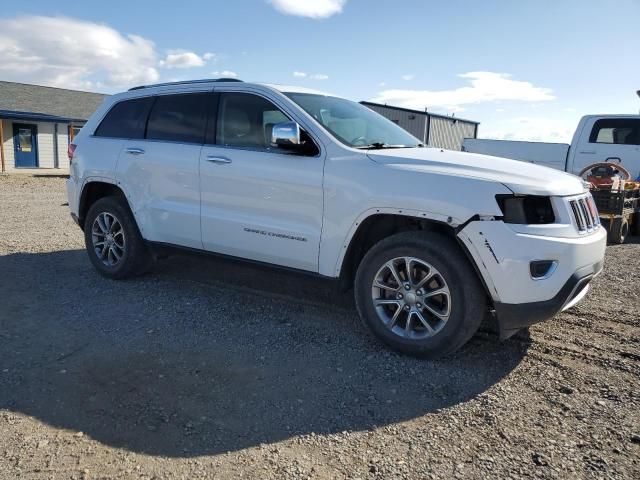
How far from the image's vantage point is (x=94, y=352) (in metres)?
3.86

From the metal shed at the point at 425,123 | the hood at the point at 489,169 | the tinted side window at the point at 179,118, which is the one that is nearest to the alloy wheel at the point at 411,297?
the hood at the point at 489,169

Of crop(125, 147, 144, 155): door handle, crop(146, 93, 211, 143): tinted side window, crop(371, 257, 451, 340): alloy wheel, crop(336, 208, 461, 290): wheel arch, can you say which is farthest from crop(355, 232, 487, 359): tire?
crop(125, 147, 144, 155): door handle

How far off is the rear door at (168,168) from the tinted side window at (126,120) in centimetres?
6

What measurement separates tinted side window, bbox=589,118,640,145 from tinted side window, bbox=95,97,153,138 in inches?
339

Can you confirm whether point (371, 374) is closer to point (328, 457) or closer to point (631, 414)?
point (328, 457)

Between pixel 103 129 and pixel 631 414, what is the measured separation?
545 centimetres

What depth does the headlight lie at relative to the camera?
134 inches

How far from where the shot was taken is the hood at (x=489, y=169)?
3.45 m

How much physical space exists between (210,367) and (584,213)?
9.44 feet

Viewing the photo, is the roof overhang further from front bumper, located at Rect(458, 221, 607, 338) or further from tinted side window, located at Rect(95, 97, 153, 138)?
front bumper, located at Rect(458, 221, 607, 338)

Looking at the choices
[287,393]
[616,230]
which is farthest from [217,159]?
[616,230]

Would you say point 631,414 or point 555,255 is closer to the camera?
point 631,414

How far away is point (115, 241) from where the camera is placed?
5.62 m

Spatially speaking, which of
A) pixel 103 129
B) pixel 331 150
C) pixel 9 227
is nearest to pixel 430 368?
pixel 331 150
